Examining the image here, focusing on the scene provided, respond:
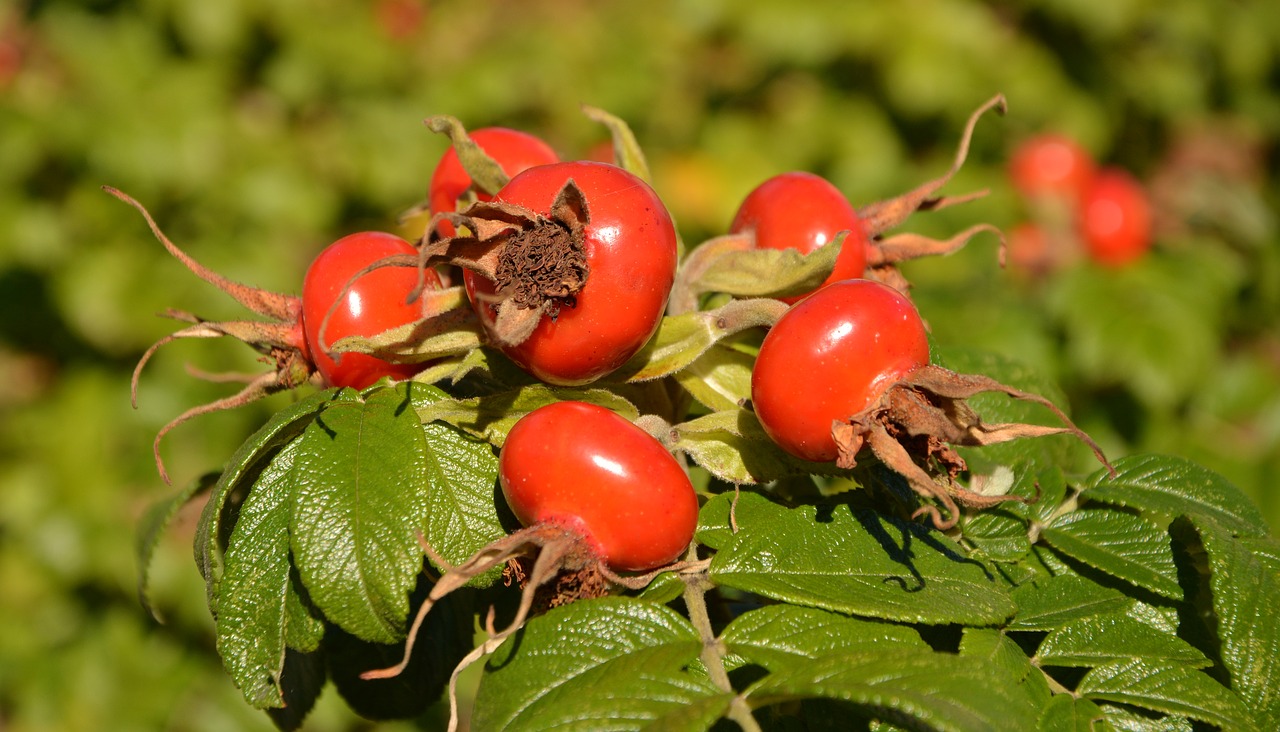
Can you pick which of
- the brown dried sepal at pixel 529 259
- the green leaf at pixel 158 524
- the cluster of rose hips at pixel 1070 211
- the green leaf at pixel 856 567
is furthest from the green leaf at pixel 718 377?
A: the cluster of rose hips at pixel 1070 211

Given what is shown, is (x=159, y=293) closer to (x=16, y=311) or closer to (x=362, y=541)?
(x=16, y=311)

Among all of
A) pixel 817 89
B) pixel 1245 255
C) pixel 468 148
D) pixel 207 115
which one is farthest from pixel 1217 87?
pixel 468 148

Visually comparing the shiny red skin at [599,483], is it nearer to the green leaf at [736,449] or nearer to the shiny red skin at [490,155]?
the green leaf at [736,449]

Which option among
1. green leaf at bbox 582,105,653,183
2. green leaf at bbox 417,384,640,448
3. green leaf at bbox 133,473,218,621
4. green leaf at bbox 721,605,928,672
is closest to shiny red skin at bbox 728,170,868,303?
green leaf at bbox 582,105,653,183

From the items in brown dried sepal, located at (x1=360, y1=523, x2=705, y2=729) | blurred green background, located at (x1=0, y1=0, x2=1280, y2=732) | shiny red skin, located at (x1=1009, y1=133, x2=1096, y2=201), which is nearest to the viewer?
brown dried sepal, located at (x1=360, y1=523, x2=705, y2=729)

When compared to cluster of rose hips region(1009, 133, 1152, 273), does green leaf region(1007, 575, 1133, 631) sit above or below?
above

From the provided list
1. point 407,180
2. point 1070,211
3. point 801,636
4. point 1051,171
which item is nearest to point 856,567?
point 801,636

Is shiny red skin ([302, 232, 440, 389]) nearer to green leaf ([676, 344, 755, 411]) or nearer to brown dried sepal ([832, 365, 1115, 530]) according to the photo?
green leaf ([676, 344, 755, 411])
